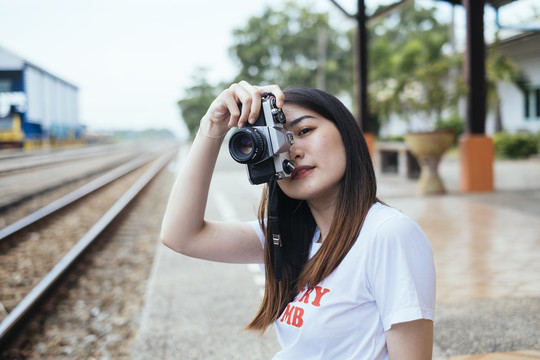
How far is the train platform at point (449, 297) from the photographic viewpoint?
2713mm

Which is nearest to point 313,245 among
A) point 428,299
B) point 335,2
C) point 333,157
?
point 333,157

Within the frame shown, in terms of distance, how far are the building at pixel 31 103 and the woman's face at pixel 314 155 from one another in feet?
8.22

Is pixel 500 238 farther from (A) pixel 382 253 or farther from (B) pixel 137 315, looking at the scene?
(A) pixel 382 253

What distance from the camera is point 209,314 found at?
3.37m

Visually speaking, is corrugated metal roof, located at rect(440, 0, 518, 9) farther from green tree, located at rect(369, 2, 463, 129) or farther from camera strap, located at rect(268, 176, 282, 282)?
camera strap, located at rect(268, 176, 282, 282)

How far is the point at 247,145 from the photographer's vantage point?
4.24 feet

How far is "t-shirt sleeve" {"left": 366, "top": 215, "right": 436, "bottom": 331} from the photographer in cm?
112

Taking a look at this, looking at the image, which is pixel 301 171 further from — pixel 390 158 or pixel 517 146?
pixel 517 146

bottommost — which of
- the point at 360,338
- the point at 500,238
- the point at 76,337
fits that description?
the point at 76,337

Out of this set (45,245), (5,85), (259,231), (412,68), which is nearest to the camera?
(259,231)

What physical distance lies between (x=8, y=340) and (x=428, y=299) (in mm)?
3013

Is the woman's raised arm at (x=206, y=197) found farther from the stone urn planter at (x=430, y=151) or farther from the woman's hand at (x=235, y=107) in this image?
the stone urn planter at (x=430, y=151)

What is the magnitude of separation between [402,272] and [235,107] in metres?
0.58

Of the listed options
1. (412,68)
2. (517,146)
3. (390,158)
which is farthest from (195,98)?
(412,68)
